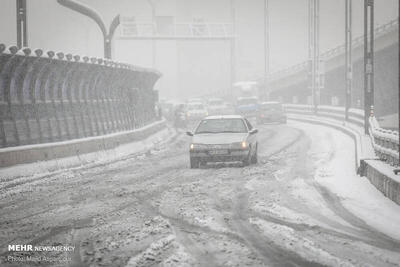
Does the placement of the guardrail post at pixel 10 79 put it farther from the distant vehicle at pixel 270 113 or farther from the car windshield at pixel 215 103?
the car windshield at pixel 215 103

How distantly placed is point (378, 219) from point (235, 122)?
10407mm

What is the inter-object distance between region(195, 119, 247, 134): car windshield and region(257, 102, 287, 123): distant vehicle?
28.2 m

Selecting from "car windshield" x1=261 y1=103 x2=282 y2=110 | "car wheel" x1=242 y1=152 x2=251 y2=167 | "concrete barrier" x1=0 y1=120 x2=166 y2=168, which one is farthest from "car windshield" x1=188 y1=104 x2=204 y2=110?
"car wheel" x1=242 y1=152 x2=251 y2=167

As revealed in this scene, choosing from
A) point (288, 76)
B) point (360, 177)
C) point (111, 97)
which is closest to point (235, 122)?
point (360, 177)

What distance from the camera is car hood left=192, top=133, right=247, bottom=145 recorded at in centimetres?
1970

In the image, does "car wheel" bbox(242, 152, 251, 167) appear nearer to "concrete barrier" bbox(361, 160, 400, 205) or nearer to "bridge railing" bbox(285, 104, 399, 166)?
"bridge railing" bbox(285, 104, 399, 166)

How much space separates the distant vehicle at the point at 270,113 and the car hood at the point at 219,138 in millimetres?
29141

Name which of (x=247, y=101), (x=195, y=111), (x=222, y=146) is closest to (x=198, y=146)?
(x=222, y=146)

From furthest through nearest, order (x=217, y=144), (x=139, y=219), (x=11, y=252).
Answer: (x=217, y=144) < (x=139, y=219) < (x=11, y=252)

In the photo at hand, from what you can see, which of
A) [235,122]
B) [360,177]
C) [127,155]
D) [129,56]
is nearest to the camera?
[360,177]

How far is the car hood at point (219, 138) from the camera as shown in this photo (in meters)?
19.7

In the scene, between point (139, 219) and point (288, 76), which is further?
point (288, 76)

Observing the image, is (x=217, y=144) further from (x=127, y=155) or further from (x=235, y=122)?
(x=127, y=155)

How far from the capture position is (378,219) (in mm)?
11008
